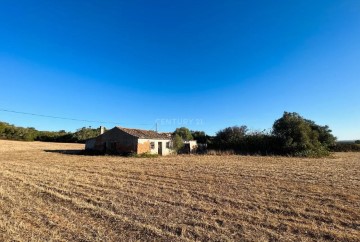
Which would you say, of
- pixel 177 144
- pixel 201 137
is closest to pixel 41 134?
pixel 201 137

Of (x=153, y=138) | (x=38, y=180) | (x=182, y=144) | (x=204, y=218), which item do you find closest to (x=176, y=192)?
(x=204, y=218)

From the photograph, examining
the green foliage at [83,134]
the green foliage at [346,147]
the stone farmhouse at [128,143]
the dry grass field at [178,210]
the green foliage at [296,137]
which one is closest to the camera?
the dry grass field at [178,210]

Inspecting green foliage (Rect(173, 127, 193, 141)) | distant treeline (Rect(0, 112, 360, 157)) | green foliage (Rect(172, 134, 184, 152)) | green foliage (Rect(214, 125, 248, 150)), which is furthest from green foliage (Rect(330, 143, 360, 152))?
green foliage (Rect(172, 134, 184, 152))

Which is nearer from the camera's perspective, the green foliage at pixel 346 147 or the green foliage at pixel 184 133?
the green foliage at pixel 346 147

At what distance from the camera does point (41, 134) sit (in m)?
63.9

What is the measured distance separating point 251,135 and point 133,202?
30734 millimetres

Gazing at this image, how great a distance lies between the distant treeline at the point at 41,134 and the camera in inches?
2307

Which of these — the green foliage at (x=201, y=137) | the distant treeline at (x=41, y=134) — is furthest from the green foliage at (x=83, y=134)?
the green foliage at (x=201, y=137)

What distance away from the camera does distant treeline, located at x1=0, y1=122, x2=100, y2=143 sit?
58.6 meters

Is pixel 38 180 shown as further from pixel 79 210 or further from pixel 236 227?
pixel 236 227

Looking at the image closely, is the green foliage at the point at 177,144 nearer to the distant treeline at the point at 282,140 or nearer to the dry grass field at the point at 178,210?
the distant treeline at the point at 282,140

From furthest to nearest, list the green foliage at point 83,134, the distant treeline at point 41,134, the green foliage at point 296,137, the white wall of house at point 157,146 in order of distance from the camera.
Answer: the green foliage at point 83,134 → the distant treeline at point 41,134 → the green foliage at point 296,137 → the white wall of house at point 157,146

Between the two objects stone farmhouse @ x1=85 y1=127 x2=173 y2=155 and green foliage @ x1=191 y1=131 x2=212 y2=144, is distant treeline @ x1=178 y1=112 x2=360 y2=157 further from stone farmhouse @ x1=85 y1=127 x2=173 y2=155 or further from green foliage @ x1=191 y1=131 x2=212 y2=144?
stone farmhouse @ x1=85 y1=127 x2=173 y2=155

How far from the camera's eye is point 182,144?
3547 centimetres
